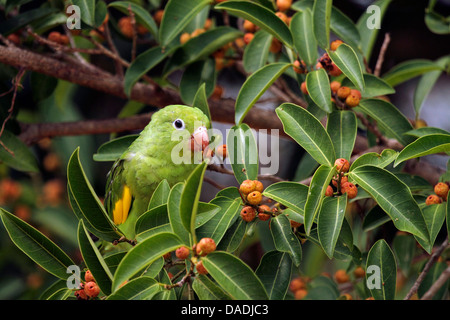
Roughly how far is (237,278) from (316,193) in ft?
0.83

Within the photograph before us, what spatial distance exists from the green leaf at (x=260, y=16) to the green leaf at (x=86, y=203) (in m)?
0.63

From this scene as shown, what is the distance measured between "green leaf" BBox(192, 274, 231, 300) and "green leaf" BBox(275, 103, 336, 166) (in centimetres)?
39

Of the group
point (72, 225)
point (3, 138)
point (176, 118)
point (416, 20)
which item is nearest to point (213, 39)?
point (176, 118)

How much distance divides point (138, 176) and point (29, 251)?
0.50 metres

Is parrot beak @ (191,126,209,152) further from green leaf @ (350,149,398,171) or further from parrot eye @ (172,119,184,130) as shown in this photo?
green leaf @ (350,149,398,171)

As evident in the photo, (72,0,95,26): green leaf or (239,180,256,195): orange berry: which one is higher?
(72,0,95,26): green leaf

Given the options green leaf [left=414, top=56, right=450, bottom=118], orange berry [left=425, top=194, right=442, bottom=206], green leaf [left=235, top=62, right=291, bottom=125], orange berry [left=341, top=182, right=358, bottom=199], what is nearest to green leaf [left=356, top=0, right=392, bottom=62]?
green leaf [left=414, top=56, right=450, bottom=118]

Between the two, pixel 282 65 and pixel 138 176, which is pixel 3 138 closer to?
pixel 138 176

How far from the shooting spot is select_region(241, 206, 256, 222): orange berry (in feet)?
3.96

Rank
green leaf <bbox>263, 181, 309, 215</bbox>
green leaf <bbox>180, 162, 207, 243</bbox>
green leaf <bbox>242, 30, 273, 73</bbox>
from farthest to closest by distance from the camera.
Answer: green leaf <bbox>242, 30, 273, 73</bbox> < green leaf <bbox>263, 181, 309, 215</bbox> < green leaf <bbox>180, 162, 207, 243</bbox>

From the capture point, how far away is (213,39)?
177 cm

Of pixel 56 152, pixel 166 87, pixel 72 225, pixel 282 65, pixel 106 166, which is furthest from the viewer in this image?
pixel 106 166

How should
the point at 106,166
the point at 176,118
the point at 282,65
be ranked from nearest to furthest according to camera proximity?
the point at 282,65 → the point at 176,118 → the point at 106,166

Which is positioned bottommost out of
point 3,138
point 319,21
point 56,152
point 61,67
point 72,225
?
point 72,225
